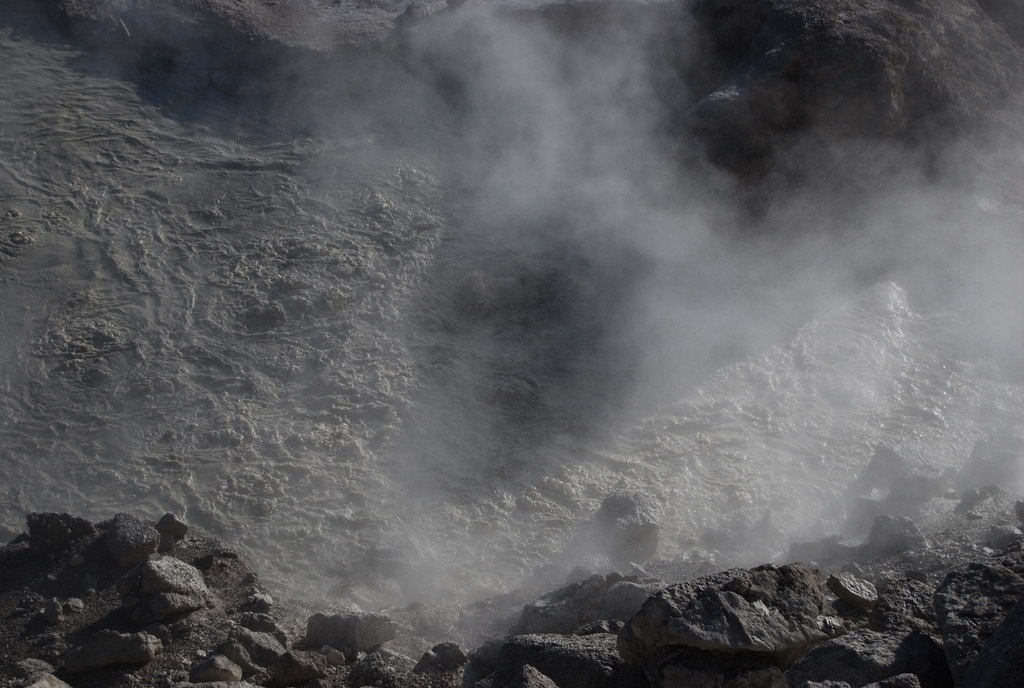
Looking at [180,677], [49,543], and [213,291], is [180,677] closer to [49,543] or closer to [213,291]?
[49,543]

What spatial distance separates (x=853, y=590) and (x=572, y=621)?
88cm

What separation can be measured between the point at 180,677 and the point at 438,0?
611 cm

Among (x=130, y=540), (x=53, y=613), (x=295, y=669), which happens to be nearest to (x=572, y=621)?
(x=295, y=669)

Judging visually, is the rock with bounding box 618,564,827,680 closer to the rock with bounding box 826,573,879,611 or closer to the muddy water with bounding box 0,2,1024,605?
the rock with bounding box 826,573,879,611

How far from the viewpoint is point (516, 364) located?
541 centimetres

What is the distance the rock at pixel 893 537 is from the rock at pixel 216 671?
88.2 inches

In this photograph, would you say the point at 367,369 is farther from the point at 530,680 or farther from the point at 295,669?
the point at 530,680

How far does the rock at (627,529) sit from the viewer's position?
4074mm

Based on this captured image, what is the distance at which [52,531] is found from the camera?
352 centimetres

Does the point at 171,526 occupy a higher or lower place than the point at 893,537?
lower

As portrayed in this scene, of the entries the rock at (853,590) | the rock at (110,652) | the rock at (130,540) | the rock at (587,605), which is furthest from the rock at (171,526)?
the rock at (853,590)

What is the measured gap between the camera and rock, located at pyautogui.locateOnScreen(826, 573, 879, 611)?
2654 millimetres

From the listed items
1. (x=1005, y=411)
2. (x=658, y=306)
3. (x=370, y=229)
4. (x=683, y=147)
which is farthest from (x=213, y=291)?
(x=1005, y=411)

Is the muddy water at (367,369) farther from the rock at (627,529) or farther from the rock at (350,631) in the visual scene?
the rock at (350,631)
